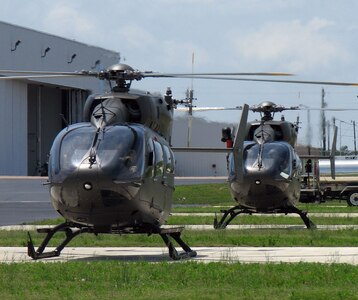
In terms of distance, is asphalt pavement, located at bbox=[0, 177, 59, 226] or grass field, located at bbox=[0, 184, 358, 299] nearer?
grass field, located at bbox=[0, 184, 358, 299]

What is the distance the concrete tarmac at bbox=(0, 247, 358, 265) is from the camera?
57.6ft

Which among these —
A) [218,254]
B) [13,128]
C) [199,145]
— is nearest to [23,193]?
[13,128]

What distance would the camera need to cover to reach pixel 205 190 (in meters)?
62.5

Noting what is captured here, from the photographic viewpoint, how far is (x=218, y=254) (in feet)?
62.7

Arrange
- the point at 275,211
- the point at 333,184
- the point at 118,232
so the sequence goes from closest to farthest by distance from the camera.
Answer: the point at 118,232, the point at 275,211, the point at 333,184

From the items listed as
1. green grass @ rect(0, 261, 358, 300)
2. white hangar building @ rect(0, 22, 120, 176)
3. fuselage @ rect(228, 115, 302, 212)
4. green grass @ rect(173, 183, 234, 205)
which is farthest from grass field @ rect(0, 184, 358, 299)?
white hangar building @ rect(0, 22, 120, 176)

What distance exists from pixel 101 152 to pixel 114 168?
406 mm

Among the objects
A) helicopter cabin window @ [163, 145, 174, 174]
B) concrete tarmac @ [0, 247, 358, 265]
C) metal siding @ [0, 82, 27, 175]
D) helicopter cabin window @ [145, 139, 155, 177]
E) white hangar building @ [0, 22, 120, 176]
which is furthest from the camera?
metal siding @ [0, 82, 27, 175]

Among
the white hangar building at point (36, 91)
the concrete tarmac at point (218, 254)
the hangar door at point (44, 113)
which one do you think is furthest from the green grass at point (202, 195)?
the concrete tarmac at point (218, 254)

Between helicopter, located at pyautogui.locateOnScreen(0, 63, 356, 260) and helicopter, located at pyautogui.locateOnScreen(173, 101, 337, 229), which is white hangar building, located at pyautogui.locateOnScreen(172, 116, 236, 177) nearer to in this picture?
helicopter, located at pyautogui.locateOnScreen(173, 101, 337, 229)

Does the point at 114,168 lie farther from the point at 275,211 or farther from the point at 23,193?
the point at 23,193

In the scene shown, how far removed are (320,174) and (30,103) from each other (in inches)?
1336

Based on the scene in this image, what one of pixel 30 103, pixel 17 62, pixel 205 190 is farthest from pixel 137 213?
pixel 30 103

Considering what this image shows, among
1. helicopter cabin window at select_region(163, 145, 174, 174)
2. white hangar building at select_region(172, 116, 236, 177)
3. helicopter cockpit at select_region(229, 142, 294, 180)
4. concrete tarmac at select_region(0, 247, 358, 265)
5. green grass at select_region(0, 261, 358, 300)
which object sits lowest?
white hangar building at select_region(172, 116, 236, 177)
